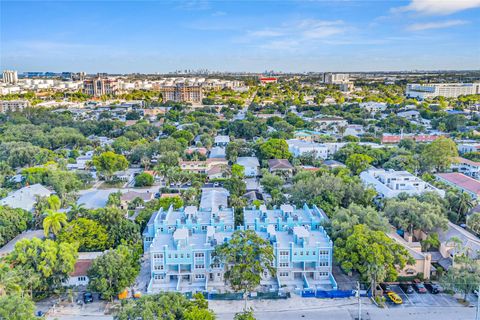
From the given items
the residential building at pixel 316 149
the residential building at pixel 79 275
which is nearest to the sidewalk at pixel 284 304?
the residential building at pixel 79 275

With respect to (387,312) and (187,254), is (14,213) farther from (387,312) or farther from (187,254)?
(387,312)

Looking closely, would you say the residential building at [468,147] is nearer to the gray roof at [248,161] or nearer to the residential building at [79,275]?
the gray roof at [248,161]

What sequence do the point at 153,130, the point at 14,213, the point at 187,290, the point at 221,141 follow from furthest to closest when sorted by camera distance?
the point at 153,130
the point at 221,141
the point at 14,213
the point at 187,290

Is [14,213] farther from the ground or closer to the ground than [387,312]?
farther from the ground

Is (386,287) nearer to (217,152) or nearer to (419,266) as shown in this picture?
(419,266)

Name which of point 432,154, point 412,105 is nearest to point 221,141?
point 432,154

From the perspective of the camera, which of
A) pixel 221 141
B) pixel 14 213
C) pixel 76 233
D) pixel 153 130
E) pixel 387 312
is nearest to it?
pixel 387 312
